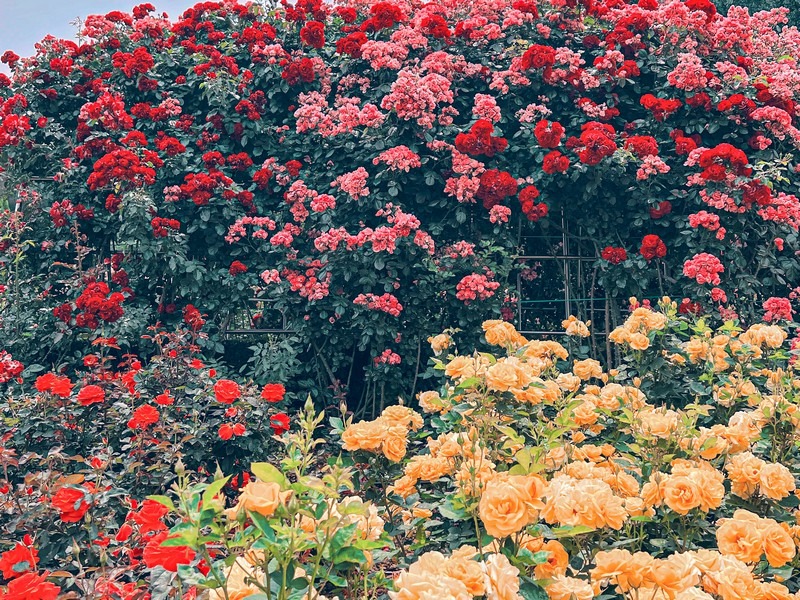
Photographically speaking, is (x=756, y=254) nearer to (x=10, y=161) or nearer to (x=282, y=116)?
(x=282, y=116)

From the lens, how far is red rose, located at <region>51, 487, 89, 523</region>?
189 cm

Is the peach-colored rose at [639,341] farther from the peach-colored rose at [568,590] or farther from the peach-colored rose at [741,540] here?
the peach-colored rose at [568,590]

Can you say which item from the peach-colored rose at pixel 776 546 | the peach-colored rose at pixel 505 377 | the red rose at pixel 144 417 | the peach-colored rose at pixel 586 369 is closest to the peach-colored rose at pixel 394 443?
the peach-colored rose at pixel 505 377

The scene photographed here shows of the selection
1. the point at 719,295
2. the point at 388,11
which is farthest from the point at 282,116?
the point at 719,295

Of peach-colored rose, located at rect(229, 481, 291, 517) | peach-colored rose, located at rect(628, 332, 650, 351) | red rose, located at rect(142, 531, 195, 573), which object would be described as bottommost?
red rose, located at rect(142, 531, 195, 573)

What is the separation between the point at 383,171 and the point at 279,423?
193 centimetres

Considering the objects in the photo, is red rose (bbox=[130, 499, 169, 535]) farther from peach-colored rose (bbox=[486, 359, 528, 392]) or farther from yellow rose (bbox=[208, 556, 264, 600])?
peach-colored rose (bbox=[486, 359, 528, 392])

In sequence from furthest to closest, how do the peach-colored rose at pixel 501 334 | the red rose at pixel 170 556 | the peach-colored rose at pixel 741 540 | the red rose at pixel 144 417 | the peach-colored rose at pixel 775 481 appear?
the red rose at pixel 144 417 → the peach-colored rose at pixel 501 334 → the peach-colored rose at pixel 775 481 → the peach-colored rose at pixel 741 540 → the red rose at pixel 170 556

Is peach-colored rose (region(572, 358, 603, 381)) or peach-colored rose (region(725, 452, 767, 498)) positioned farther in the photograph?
peach-colored rose (region(572, 358, 603, 381))

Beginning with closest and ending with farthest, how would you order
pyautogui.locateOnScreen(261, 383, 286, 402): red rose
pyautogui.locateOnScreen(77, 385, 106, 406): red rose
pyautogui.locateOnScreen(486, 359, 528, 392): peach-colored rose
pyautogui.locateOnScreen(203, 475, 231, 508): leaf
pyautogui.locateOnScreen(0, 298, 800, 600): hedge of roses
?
pyautogui.locateOnScreen(203, 475, 231, 508): leaf, pyautogui.locateOnScreen(0, 298, 800, 600): hedge of roses, pyautogui.locateOnScreen(486, 359, 528, 392): peach-colored rose, pyautogui.locateOnScreen(77, 385, 106, 406): red rose, pyautogui.locateOnScreen(261, 383, 286, 402): red rose

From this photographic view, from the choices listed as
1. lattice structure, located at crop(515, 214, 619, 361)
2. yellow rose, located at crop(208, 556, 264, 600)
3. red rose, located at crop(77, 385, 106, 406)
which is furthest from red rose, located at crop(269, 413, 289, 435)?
lattice structure, located at crop(515, 214, 619, 361)

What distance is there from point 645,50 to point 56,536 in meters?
4.51

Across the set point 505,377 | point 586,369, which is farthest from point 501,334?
point 505,377

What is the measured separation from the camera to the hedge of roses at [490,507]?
1.07 metres
